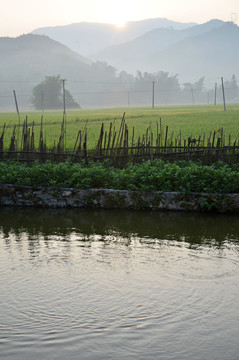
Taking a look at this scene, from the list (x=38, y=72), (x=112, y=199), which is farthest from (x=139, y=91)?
(x=112, y=199)

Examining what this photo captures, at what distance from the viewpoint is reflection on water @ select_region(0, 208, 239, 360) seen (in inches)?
169

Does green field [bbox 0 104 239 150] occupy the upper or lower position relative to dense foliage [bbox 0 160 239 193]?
upper

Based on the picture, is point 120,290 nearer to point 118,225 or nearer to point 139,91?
point 118,225

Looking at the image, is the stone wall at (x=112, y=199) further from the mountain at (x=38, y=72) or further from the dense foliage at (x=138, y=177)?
the mountain at (x=38, y=72)

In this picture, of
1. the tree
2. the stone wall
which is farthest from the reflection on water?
the tree

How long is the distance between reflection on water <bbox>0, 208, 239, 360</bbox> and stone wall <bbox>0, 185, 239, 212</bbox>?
2.83 feet

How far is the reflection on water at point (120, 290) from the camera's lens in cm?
430

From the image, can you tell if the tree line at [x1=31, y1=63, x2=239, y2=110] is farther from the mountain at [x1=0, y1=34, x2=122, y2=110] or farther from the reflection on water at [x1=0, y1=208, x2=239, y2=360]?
the reflection on water at [x1=0, y1=208, x2=239, y2=360]

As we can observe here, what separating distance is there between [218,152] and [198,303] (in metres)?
7.52

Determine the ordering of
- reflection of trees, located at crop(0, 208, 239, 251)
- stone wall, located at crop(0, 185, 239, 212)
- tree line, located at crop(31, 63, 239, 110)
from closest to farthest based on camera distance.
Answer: reflection of trees, located at crop(0, 208, 239, 251), stone wall, located at crop(0, 185, 239, 212), tree line, located at crop(31, 63, 239, 110)

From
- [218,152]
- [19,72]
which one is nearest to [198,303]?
[218,152]

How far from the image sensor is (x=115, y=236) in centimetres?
808

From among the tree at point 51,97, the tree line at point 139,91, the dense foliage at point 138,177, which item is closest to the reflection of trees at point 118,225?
the dense foliage at point 138,177

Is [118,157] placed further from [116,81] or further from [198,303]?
[116,81]
